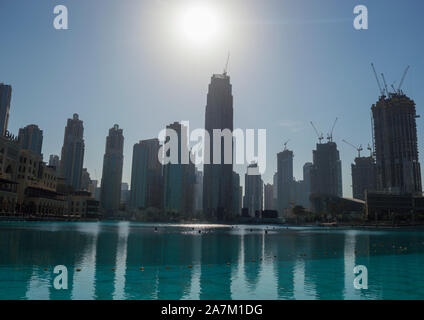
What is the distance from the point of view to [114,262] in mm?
35344

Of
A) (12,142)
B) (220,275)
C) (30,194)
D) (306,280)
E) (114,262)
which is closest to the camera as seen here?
(306,280)

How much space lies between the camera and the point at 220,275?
30.0 m

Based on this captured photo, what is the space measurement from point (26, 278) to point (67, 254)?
15.3 meters

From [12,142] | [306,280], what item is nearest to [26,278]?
[306,280]

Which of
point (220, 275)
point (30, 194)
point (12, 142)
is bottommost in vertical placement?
point (220, 275)
